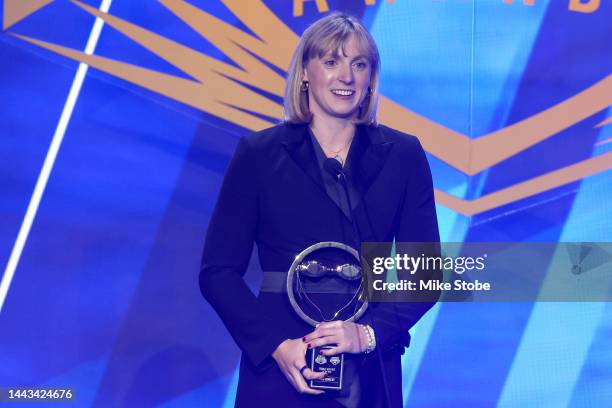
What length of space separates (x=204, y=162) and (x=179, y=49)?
0.44 m

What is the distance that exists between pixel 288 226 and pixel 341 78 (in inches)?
16.1

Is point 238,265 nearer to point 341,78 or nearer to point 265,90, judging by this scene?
point 341,78

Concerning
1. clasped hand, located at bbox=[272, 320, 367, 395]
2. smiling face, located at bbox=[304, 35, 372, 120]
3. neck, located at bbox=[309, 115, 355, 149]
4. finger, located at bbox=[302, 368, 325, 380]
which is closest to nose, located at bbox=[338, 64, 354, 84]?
smiling face, located at bbox=[304, 35, 372, 120]

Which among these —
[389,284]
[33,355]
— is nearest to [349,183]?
[389,284]

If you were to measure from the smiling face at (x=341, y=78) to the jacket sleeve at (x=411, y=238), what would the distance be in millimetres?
209

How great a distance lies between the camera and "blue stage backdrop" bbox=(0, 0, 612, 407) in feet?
10.7

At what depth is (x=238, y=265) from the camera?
2139 millimetres

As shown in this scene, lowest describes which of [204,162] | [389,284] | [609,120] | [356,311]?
[356,311]

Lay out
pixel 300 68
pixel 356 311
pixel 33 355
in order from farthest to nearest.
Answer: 1. pixel 33 355
2. pixel 300 68
3. pixel 356 311

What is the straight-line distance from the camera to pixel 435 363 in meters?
3.30

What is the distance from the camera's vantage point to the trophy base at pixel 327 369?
1.99 meters

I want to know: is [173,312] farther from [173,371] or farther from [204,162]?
[204,162]

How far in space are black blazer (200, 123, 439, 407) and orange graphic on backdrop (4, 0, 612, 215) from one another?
1065mm

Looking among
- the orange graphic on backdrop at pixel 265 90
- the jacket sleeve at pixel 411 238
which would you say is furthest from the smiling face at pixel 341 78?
the orange graphic on backdrop at pixel 265 90
